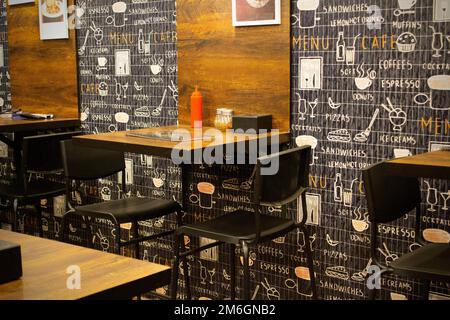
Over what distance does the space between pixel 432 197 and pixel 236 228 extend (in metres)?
0.86

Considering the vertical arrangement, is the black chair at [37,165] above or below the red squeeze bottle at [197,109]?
below

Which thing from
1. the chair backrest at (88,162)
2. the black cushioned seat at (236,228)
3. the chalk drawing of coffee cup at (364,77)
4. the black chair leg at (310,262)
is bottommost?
the black chair leg at (310,262)

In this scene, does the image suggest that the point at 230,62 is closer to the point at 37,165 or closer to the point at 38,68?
the point at 37,165

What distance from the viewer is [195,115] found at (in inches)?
132

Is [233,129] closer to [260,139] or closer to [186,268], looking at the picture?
[260,139]

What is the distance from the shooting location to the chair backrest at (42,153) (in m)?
3.59

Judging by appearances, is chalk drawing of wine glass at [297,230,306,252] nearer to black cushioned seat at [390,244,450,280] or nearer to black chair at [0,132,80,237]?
black cushioned seat at [390,244,450,280]

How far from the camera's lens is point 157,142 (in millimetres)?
2885

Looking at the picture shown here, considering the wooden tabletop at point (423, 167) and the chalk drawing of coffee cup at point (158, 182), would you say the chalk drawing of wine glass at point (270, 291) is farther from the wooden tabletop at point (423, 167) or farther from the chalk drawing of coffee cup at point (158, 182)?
the wooden tabletop at point (423, 167)

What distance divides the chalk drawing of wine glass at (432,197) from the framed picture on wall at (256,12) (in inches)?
41.9

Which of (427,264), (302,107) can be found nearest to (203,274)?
(302,107)

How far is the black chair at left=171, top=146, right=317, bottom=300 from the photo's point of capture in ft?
8.48

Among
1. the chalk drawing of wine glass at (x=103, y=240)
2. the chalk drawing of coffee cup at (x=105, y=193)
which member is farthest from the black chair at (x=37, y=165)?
the chalk drawing of wine glass at (x=103, y=240)

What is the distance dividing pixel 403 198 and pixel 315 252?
0.70 meters
